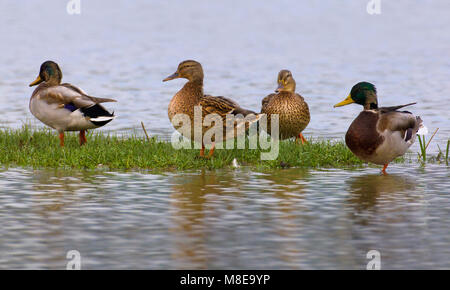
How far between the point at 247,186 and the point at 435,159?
165 inches

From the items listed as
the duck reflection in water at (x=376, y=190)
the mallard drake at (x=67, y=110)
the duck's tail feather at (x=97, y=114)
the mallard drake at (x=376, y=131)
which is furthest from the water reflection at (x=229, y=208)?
the mallard drake at (x=67, y=110)

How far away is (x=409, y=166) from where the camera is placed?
1306cm

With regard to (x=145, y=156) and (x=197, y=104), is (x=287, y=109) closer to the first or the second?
(x=197, y=104)

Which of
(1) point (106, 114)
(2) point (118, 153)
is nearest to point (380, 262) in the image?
(2) point (118, 153)

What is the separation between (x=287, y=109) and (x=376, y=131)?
7.74 feet

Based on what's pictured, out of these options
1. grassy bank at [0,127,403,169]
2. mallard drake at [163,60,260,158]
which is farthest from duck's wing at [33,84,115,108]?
mallard drake at [163,60,260,158]

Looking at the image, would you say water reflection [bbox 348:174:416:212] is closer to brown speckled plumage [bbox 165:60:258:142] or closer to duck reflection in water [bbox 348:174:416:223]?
duck reflection in water [bbox 348:174:416:223]

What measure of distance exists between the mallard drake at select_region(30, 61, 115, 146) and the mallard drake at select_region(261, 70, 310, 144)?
2.79 meters

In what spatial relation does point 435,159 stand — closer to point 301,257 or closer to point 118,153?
point 118,153

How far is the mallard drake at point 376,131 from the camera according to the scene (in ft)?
39.5

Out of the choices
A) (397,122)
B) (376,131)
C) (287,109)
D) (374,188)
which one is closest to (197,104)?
(287,109)

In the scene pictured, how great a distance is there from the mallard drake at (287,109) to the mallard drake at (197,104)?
81 cm

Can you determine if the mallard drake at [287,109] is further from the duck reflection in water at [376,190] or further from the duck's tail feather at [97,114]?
the duck's tail feather at [97,114]

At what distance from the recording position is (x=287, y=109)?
1410 centimetres
